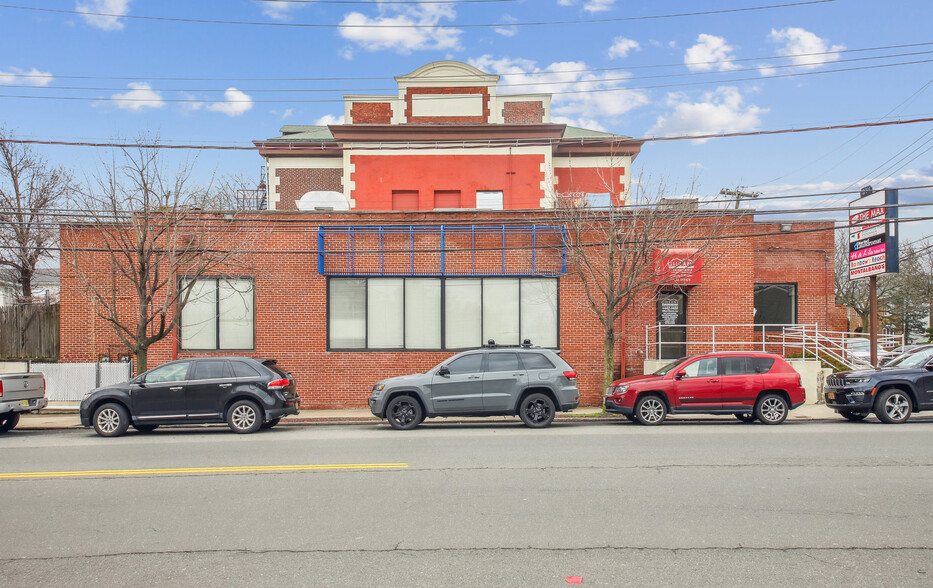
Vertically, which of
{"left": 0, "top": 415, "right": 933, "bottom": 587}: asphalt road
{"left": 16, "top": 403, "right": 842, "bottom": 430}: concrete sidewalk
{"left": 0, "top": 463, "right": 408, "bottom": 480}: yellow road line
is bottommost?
{"left": 16, "top": 403, "right": 842, "bottom": 430}: concrete sidewalk

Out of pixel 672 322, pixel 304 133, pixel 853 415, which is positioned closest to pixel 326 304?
pixel 672 322

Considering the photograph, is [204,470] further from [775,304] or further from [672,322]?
[775,304]

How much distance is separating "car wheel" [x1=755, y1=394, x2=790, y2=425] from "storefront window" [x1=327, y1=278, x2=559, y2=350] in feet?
22.2

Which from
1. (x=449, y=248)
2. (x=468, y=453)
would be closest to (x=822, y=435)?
(x=468, y=453)

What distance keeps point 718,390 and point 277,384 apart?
9.10 metres

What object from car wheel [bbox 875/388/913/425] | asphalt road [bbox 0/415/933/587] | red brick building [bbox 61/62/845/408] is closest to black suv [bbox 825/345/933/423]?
car wheel [bbox 875/388/913/425]

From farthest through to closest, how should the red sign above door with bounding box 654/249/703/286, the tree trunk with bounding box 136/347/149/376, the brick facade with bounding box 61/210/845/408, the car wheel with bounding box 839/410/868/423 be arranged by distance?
1. the brick facade with bounding box 61/210/845/408
2. the red sign above door with bounding box 654/249/703/286
3. the tree trunk with bounding box 136/347/149/376
4. the car wheel with bounding box 839/410/868/423

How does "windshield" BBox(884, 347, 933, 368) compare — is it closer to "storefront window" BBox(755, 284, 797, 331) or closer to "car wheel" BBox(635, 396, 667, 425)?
"car wheel" BBox(635, 396, 667, 425)

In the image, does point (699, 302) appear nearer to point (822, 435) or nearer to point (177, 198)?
point (822, 435)

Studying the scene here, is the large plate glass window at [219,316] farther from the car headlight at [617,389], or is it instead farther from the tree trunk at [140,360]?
the car headlight at [617,389]

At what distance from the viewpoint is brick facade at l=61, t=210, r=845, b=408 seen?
20.7 meters

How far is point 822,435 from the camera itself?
13.1m

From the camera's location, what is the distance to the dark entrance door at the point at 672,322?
21297 mm

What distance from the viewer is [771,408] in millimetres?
15383
